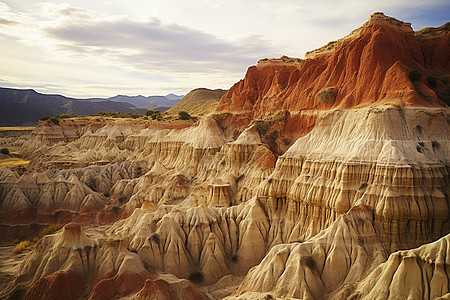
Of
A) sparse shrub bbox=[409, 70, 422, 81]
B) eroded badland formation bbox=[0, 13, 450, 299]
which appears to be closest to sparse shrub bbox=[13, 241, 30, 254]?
eroded badland formation bbox=[0, 13, 450, 299]

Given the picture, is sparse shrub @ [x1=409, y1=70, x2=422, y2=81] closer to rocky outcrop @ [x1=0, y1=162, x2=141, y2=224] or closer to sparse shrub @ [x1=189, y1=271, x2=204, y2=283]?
sparse shrub @ [x1=189, y1=271, x2=204, y2=283]

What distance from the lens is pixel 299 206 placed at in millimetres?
32688

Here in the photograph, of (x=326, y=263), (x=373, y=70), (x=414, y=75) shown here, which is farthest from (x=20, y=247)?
(x=414, y=75)

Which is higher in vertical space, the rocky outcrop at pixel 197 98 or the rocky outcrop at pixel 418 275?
the rocky outcrop at pixel 197 98

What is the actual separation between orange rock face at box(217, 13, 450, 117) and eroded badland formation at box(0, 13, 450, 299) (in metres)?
0.16

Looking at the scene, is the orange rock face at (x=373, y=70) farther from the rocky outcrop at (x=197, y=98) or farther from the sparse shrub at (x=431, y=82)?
the rocky outcrop at (x=197, y=98)

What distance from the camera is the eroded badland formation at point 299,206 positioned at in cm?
2392

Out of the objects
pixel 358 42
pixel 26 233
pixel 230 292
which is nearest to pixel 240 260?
pixel 230 292

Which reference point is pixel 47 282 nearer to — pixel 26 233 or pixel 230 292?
pixel 230 292

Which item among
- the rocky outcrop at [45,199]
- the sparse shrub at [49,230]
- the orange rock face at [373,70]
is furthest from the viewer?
the rocky outcrop at [45,199]

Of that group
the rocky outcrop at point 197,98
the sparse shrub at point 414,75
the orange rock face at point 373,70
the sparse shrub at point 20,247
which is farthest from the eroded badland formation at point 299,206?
the rocky outcrop at point 197,98

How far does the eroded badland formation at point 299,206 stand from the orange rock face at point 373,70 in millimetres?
161

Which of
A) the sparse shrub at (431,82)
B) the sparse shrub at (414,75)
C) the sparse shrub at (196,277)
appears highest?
the sparse shrub at (414,75)

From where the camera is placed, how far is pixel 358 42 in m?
39.2
